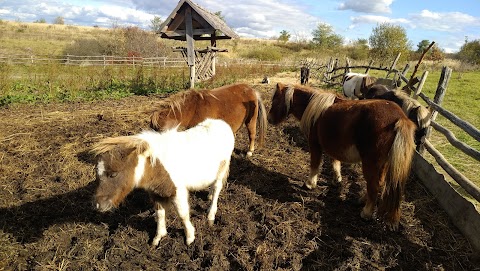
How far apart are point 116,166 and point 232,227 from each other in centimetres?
185

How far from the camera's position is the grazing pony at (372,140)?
367 centimetres

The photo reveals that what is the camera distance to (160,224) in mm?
3764

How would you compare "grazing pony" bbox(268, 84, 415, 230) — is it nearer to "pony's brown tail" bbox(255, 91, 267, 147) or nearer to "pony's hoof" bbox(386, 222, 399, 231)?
"pony's hoof" bbox(386, 222, 399, 231)

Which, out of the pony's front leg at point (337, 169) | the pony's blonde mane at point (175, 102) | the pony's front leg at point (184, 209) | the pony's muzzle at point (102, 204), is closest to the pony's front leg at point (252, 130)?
the pony's blonde mane at point (175, 102)

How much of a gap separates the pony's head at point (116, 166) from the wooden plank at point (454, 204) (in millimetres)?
4156

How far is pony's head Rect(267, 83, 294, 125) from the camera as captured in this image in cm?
564

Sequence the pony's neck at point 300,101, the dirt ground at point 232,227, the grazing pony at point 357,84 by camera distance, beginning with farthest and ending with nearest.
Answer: the grazing pony at point 357,84, the pony's neck at point 300,101, the dirt ground at point 232,227

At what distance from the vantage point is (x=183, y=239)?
3.81 m

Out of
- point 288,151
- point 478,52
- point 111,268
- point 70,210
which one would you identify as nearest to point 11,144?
point 70,210

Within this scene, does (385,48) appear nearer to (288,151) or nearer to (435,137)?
(435,137)

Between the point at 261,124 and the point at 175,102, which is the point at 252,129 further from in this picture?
the point at 175,102

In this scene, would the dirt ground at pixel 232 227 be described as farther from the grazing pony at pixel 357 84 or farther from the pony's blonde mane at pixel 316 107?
the grazing pony at pixel 357 84

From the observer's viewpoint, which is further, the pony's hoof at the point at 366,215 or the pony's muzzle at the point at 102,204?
the pony's hoof at the point at 366,215

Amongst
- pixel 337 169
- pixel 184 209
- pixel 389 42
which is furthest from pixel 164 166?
pixel 389 42
